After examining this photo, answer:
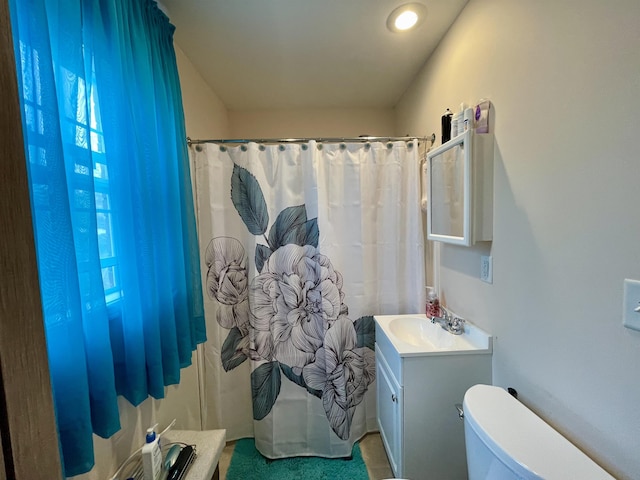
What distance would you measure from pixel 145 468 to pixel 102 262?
731 mm

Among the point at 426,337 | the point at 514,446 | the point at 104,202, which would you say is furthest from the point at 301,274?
the point at 514,446

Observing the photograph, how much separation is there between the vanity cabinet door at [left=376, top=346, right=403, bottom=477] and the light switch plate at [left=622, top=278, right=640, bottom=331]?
807 millimetres

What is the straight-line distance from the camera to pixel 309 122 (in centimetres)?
246

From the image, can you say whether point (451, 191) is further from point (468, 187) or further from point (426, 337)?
point (426, 337)

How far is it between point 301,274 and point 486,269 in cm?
96

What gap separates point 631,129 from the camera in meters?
0.64

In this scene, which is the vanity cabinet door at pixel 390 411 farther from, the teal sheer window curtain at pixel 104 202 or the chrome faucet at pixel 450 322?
the teal sheer window curtain at pixel 104 202

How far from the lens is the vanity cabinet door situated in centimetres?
123

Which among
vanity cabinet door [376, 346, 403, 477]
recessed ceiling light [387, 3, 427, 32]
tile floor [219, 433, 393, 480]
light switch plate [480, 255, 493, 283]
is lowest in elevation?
tile floor [219, 433, 393, 480]

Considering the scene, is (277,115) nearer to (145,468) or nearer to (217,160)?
(217,160)

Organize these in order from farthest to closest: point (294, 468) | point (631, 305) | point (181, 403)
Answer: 1. point (294, 468)
2. point (181, 403)
3. point (631, 305)

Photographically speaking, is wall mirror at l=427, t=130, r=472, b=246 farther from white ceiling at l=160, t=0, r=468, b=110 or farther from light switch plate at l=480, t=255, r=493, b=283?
white ceiling at l=160, t=0, r=468, b=110

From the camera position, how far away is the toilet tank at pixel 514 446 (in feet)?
2.19

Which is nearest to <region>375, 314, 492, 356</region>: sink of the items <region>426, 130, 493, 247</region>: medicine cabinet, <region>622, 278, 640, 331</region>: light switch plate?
<region>426, 130, 493, 247</region>: medicine cabinet
